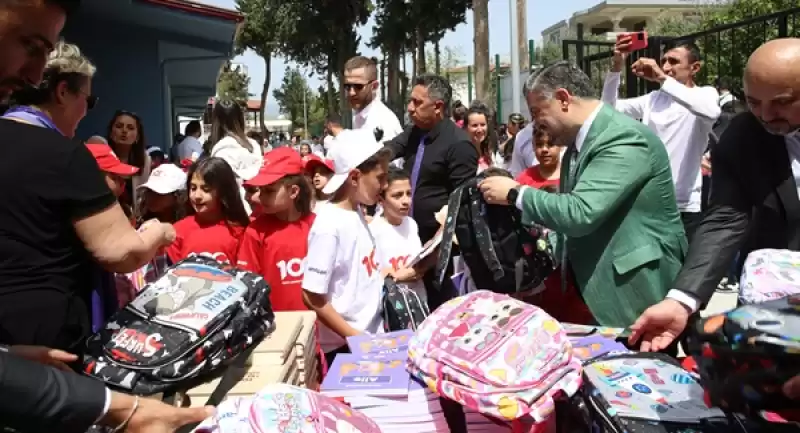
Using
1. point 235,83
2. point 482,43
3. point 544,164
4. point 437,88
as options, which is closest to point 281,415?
point 544,164

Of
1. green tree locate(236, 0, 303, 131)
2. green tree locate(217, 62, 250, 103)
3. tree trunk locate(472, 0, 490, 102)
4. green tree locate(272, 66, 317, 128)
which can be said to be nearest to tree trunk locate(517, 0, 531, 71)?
tree trunk locate(472, 0, 490, 102)

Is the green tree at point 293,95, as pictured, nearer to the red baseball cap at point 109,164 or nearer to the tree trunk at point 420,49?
the tree trunk at point 420,49

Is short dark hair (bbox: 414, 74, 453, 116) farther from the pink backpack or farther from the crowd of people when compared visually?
the pink backpack

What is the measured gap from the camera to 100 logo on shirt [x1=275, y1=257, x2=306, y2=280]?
3393mm

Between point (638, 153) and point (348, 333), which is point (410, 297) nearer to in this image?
point (348, 333)

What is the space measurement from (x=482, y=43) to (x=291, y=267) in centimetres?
1171

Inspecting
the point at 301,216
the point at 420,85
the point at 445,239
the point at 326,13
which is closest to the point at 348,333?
the point at 445,239

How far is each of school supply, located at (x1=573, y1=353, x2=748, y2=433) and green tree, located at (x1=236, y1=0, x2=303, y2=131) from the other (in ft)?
91.0

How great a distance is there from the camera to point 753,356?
4.62 feet

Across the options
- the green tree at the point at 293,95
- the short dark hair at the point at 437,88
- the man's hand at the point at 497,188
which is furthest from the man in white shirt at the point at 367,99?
the green tree at the point at 293,95

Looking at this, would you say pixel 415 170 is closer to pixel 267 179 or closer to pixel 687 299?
pixel 267 179

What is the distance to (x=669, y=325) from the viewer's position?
2.22 m

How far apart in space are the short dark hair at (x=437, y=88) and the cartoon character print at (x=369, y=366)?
8.85 ft

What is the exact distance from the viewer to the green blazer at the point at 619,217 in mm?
2424
